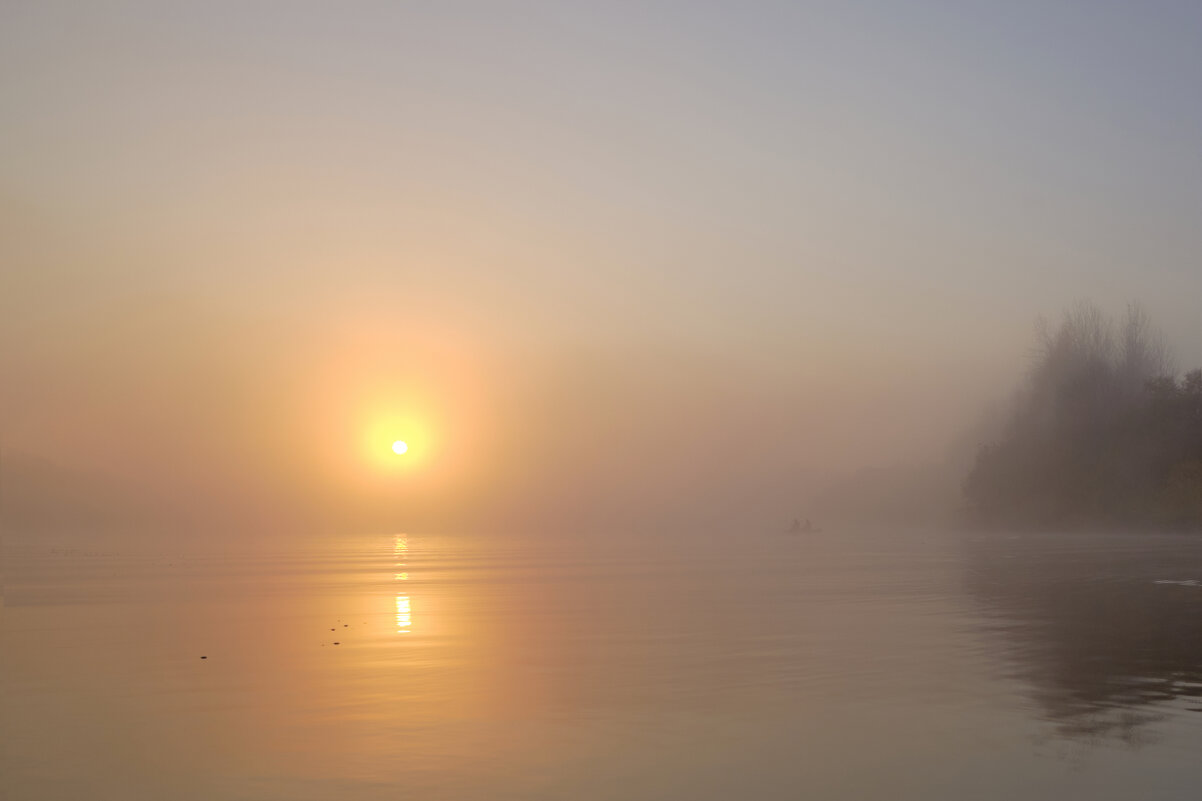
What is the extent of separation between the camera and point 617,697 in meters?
17.9

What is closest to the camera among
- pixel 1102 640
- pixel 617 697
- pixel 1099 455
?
pixel 617 697

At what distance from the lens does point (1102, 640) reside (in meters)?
23.4

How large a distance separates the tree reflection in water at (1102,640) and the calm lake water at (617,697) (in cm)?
10

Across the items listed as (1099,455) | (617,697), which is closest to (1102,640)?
(617,697)

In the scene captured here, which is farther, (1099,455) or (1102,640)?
(1099,455)

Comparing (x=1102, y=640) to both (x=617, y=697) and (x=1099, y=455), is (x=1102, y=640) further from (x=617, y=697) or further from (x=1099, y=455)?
(x=1099, y=455)

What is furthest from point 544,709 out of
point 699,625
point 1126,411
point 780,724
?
point 1126,411

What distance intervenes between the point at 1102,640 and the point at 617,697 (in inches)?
470

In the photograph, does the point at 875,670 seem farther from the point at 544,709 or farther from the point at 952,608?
the point at 952,608

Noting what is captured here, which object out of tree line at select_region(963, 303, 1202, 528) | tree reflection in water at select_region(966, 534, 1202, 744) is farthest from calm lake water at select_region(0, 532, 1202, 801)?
tree line at select_region(963, 303, 1202, 528)

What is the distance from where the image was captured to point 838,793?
11.9m

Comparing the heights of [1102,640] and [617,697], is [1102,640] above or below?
below

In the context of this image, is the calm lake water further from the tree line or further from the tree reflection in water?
the tree line

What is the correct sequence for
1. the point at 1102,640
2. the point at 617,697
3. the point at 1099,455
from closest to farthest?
the point at 617,697, the point at 1102,640, the point at 1099,455
